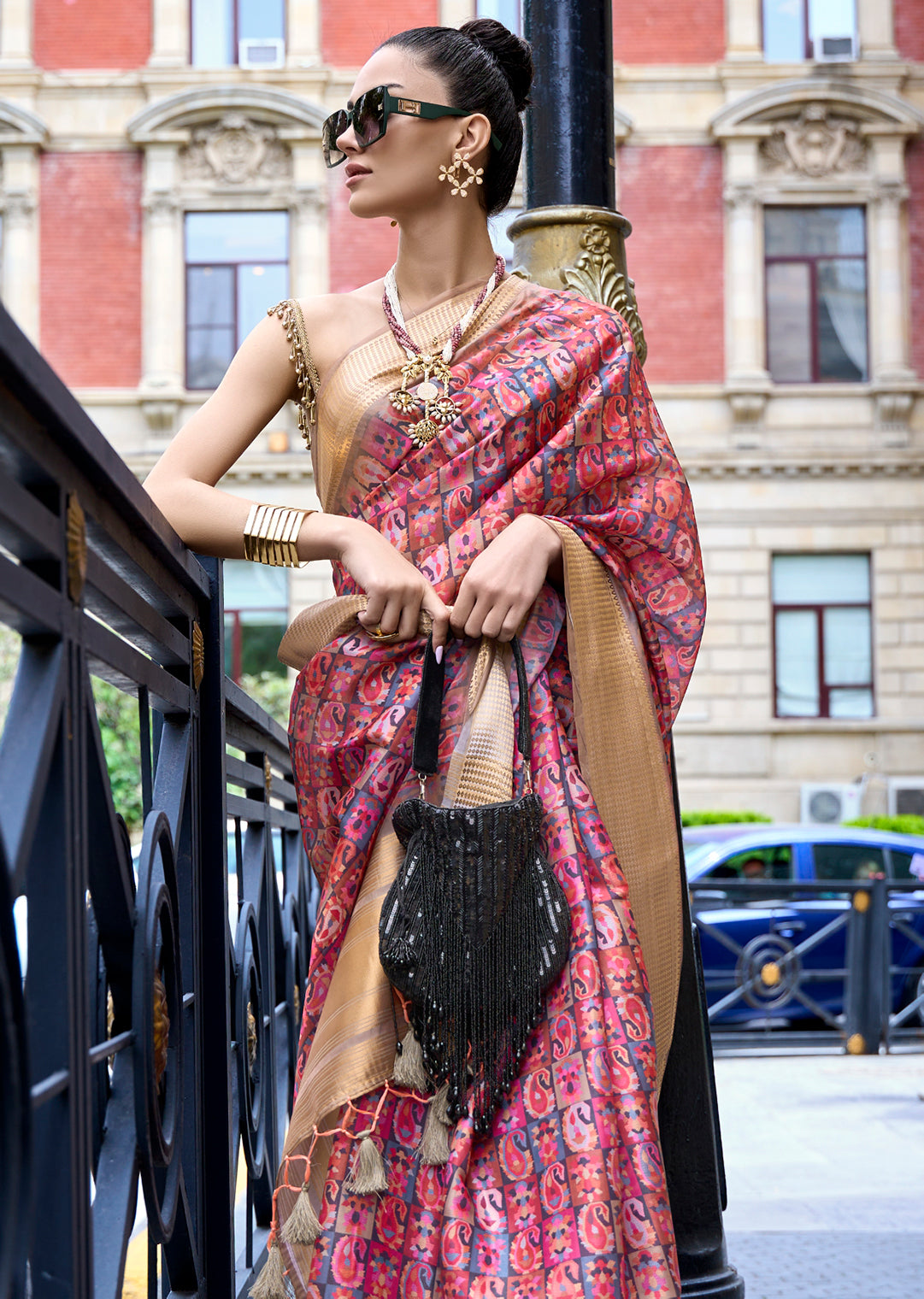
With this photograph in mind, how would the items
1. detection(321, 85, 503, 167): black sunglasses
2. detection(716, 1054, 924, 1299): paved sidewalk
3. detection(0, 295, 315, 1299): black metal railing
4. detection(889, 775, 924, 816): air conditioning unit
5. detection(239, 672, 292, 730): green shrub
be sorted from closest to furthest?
detection(0, 295, 315, 1299): black metal railing, detection(321, 85, 503, 167): black sunglasses, detection(716, 1054, 924, 1299): paved sidewalk, detection(239, 672, 292, 730): green shrub, detection(889, 775, 924, 816): air conditioning unit

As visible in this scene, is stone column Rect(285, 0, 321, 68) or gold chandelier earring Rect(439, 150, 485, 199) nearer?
gold chandelier earring Rect(439, 150, 485, 199)

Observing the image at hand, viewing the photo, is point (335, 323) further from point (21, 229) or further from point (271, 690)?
point (21, 229)

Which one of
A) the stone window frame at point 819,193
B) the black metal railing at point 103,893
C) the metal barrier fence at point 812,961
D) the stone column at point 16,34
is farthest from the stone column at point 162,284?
the black metal railing at point 103,893

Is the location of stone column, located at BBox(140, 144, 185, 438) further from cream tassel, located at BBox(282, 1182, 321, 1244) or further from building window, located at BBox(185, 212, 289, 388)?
cream tassel, located at BBox(282, 1182, 321, 1244)

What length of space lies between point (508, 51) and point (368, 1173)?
1.56 metres

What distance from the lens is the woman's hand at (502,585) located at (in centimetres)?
199

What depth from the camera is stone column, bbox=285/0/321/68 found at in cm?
2036

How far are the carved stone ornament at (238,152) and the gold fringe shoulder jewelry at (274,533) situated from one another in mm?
19206

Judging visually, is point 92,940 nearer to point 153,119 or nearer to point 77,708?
point 77,708

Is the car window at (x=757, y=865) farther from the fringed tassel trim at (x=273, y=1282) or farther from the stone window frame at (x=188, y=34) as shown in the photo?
the stone window frame at (x=188, y=34)

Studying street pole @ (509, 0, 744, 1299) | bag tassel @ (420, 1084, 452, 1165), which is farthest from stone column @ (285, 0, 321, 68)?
bag tassel @ (420, 1084, 452, 1165)

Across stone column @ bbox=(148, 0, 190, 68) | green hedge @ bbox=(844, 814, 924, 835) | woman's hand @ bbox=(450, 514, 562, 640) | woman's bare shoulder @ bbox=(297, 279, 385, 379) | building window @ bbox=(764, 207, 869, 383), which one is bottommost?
green hedge @ bbox=(844, 814, 924, 835)

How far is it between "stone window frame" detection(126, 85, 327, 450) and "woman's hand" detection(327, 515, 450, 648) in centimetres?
1864

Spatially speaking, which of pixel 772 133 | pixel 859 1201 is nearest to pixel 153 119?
pixel 772 133
